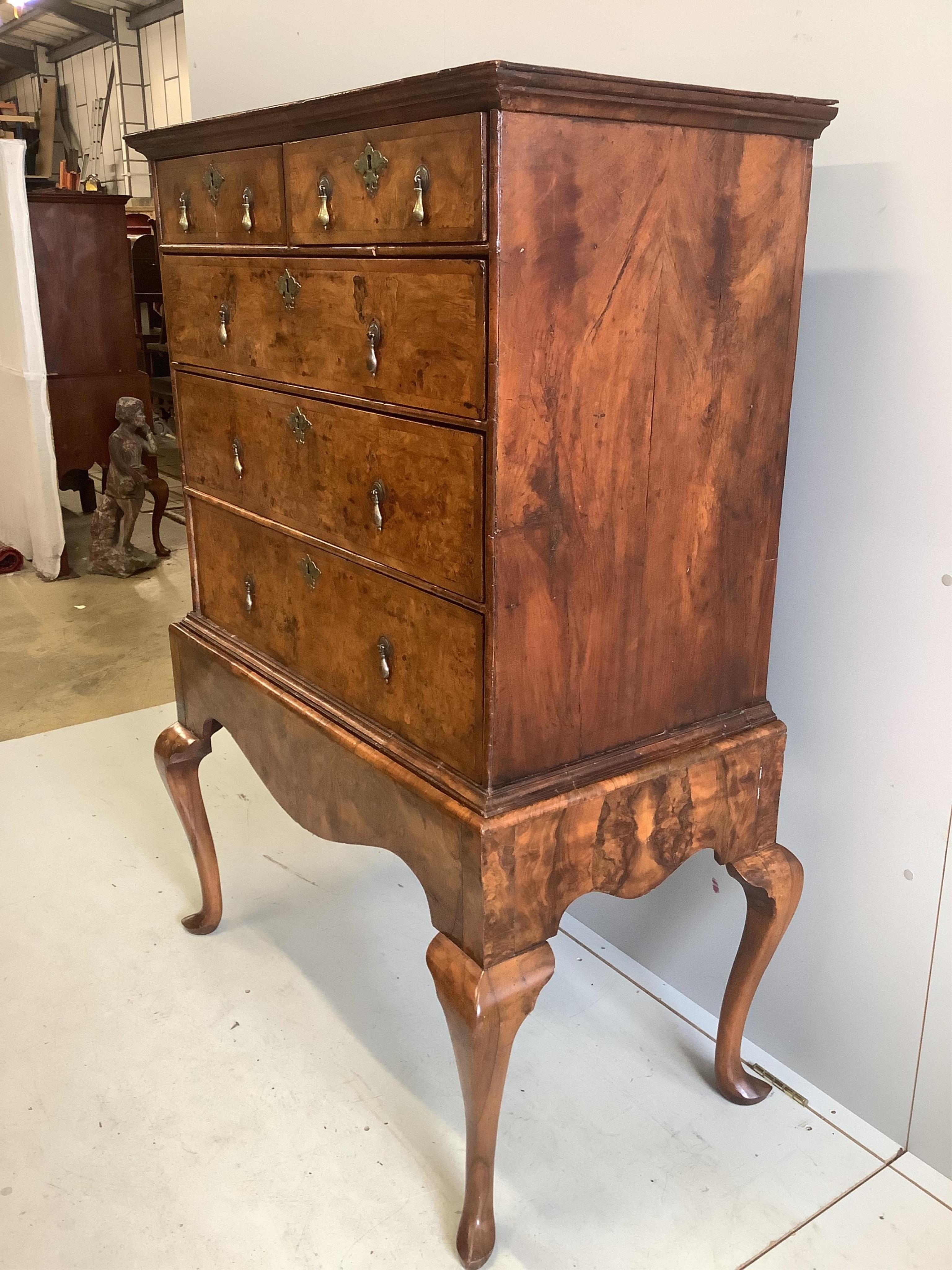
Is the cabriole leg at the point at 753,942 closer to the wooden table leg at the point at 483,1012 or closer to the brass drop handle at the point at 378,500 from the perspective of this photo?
the wooden table leg at the point at 483,1012

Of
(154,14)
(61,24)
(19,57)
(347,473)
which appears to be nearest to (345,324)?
A: (347,473)

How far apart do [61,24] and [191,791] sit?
12.1 m

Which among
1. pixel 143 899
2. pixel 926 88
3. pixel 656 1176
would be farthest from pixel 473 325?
pixel 143 899

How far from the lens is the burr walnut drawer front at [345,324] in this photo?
3.65ft

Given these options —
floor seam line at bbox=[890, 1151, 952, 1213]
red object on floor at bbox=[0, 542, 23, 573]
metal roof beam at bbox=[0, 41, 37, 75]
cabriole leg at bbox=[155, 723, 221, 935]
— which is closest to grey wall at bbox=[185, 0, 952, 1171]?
floor seam line at bbox=[890, 1151, 952, 1213]

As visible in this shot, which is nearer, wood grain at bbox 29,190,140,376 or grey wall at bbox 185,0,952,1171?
grey wall at bbox 185,0,952,1171

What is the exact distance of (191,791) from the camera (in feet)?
6.53

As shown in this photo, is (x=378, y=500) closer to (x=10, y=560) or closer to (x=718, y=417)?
(x=718, y=417)

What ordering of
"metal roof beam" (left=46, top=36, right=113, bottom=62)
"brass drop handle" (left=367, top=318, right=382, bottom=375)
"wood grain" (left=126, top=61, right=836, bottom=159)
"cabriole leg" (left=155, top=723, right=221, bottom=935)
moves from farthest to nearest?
"metal roof beam" (left=46, top=36, right=113, bottom=62), "cabriole leg" (left=155, top=723, right=221, bottom=935), "brass drop handle" (left=367, top=318, right=382, bottom=375), "wood grain" (left=126, top=61, right=836, bottom=159)

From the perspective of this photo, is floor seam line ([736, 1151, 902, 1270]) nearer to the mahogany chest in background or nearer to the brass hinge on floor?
the brass hinge on floor

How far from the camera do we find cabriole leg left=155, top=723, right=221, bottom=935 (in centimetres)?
195

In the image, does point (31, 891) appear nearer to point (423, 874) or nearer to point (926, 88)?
point (423, 874)

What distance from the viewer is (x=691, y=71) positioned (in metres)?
1.55

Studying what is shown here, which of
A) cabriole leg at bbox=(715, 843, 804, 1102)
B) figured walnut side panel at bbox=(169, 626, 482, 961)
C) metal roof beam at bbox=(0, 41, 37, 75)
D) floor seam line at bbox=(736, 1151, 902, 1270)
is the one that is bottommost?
floor seam line at bbox=(736, 1151, 902, 1270)
